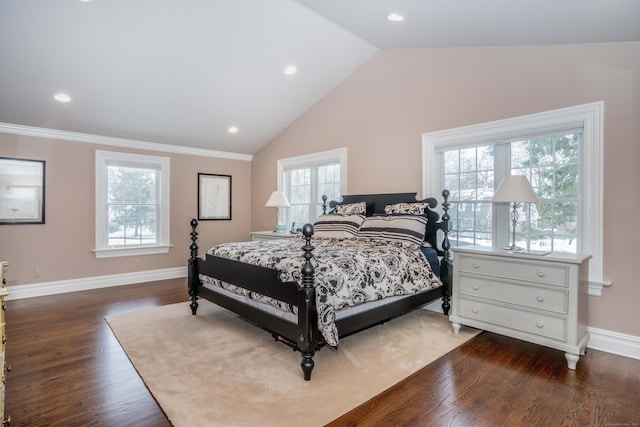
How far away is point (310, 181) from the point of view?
586 cm

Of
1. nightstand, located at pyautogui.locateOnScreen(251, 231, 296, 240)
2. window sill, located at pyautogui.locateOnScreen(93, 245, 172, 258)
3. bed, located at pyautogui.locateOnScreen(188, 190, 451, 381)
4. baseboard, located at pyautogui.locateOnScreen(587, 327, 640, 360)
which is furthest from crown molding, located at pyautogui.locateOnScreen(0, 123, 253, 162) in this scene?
baseboard, located at pyautogui.locateOnScreen(587, 327, 640, 360)

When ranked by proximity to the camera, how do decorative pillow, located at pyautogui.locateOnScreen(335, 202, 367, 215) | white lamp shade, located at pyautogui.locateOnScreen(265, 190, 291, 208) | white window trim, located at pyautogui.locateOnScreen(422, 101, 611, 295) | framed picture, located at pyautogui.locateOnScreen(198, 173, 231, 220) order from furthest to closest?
framed picture, located at pyautogui.locateOnScreen(198, 173, 231, 220), white lamp shade, located at pyautogui.locateOnScreen(265, 190, 291, 208), decorative pillow, located at pyautogui.locateOnScreen(335, 202, 367, 215), white window trim, located at pyautogui.locateOnScreen(422, 101, 611, 295)

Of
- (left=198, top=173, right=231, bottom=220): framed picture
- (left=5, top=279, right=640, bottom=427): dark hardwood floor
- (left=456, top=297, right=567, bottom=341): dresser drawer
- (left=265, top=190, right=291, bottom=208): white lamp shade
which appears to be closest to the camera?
(left=5, top=279, right=640, bottom=427): dark hardwood floor

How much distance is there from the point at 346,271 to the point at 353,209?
1.92 m

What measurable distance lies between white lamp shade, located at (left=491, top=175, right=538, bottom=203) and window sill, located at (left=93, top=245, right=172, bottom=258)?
5.20 meters

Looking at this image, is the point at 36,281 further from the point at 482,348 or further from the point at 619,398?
the point at 619,398

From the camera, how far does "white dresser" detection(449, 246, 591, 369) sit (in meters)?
2.54

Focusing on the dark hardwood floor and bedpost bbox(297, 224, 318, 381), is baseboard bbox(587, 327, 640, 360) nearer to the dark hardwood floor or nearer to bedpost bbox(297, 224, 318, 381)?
the dark hardwood floor

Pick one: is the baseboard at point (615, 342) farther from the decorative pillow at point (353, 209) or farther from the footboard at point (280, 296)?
the decorative pillow at point (353, 209)

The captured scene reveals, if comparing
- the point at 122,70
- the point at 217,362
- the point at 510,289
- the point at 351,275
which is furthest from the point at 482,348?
the point at 122,70

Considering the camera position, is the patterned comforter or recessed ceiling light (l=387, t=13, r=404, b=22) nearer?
the patterned comforter

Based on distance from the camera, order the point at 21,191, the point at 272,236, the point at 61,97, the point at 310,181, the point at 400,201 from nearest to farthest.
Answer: the point at 61,97
the point at 400,201
the point at 21,191
the point at 272,236
the point at 310,181

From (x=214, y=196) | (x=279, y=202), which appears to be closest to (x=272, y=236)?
(x=279, y=202)

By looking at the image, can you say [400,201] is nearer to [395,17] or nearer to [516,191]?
[516,191]
